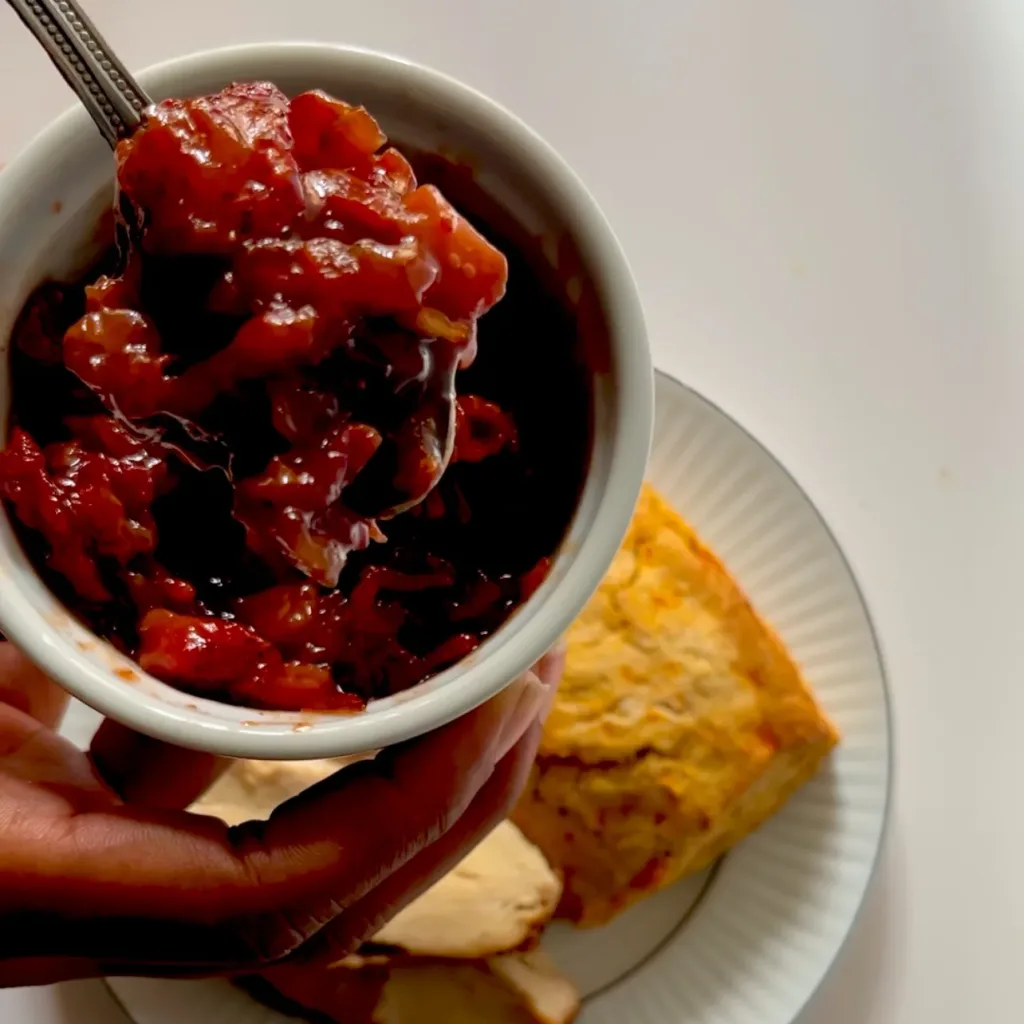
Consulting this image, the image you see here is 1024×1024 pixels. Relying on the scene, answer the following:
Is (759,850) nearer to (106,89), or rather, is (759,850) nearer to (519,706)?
(519,706)

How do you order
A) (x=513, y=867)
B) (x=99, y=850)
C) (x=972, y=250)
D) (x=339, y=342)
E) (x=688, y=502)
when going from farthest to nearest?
(x=972, y=250)
(x=688, y=502)
(x=513, y=867)
(x=99, y=850)
(x=339, y=342)

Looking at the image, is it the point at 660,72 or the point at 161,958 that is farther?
the point at 660,72

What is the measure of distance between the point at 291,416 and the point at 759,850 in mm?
1243

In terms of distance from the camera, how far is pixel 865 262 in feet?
6.55

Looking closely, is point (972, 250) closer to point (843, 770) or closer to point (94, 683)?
point (843, 770)

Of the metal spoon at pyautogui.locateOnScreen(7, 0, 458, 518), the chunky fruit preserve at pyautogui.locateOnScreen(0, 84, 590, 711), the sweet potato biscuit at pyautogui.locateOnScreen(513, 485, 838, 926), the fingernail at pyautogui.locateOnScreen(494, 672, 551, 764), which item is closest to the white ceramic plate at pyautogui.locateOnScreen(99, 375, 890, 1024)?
the sweet potato biscuit at pyautogui.locateOnScreen(513, 485, 838, 926)

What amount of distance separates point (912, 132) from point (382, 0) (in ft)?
3.51

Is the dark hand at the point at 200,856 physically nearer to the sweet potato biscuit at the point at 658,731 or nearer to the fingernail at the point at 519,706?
the fingernail at the point at 519,706

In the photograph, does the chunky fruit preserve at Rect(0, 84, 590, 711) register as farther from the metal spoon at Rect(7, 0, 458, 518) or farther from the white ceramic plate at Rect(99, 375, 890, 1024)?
the white ceramic plate at Rect(99, 375, 890, 1024)

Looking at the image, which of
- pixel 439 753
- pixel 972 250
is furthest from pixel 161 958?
pixel 972 250

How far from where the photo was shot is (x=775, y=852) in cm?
173

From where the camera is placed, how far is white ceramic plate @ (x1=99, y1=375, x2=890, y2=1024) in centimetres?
166

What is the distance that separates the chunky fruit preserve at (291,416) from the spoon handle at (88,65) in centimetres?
9

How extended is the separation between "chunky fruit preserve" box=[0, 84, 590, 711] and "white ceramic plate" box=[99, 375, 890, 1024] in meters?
0.74
